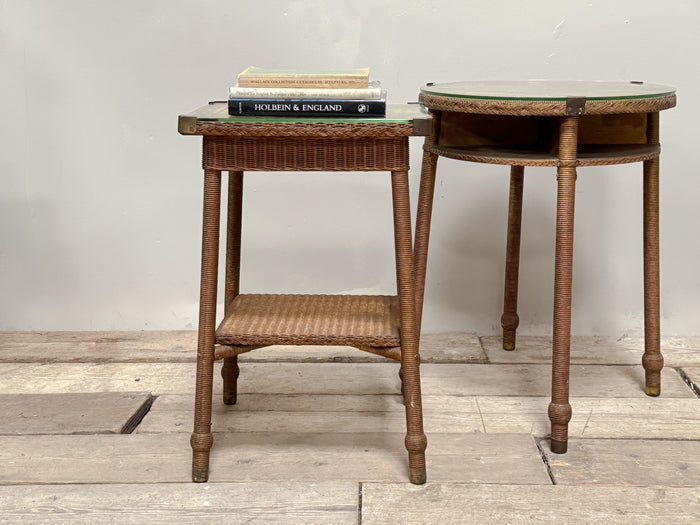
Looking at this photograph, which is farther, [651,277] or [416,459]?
[651,277]

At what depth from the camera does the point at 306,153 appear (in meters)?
1.75

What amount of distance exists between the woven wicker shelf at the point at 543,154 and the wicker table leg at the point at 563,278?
38 millimetres

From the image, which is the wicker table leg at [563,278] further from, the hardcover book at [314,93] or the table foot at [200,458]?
the table foot at [200,458]

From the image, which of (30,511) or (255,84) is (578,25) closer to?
(255,84)

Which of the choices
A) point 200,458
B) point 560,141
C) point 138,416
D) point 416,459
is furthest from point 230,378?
point 560,141

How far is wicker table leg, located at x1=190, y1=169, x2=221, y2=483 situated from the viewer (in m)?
1.79

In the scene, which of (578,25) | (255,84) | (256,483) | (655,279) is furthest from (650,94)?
(256,483)

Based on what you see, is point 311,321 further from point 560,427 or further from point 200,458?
point 560,427

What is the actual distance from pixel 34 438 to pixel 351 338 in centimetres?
77

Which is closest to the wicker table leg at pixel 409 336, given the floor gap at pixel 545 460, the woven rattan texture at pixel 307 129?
the woven rattan texture at pixel 307 129

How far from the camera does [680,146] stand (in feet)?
8.61

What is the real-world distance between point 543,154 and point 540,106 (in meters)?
0.14

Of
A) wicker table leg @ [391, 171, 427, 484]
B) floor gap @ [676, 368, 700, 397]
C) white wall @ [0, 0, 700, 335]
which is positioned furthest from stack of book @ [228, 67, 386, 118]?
A: floor gap @ [676, 368, 700, 397]

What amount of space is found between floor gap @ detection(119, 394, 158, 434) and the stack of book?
Result: 797mm
